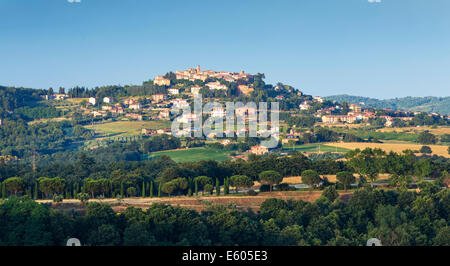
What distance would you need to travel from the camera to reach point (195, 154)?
125ft

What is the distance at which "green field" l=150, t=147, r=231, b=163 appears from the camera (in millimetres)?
36344

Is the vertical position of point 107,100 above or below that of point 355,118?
above

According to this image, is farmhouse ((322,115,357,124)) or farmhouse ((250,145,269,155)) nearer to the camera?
farmhouse ((250,145,269,155))

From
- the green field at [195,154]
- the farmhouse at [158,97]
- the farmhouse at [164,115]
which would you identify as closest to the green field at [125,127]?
the farmhouse at [164,115]

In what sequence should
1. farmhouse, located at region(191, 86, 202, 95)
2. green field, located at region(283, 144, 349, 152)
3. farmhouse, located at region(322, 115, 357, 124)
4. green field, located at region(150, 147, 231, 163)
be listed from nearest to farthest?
green field, located at region(150, 147, 231, 163)
green field, located at region(283, 144, 349, 152)
farmhouse, located at region(322, 115, 357, 124)
farmhouse, located at region(191, 86, 202, 95)

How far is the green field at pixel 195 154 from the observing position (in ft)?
119

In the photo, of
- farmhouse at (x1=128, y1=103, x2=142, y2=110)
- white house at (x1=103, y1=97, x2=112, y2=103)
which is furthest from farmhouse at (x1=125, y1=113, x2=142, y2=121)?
white house at (x1=103, y1=97, x2=112, y2=103)

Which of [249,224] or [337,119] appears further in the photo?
[337,119]

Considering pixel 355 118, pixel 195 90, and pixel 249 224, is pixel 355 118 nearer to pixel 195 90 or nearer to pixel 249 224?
pixel 195 90

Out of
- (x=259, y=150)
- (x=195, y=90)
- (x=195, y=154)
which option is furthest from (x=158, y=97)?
(x=259, y=150)

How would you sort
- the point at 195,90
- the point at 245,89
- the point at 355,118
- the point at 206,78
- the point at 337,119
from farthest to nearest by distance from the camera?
1. the point at 206,78
2. the point at 245,89
3. the point at 195,90
4. the point at 355,118
5. the point at 337,119

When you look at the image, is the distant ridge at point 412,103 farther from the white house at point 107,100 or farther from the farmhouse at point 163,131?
the farmhouse at point 163,131

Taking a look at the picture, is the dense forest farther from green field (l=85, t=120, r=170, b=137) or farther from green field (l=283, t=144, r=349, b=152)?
green field (l=85, t=120, r=170, b=137)
